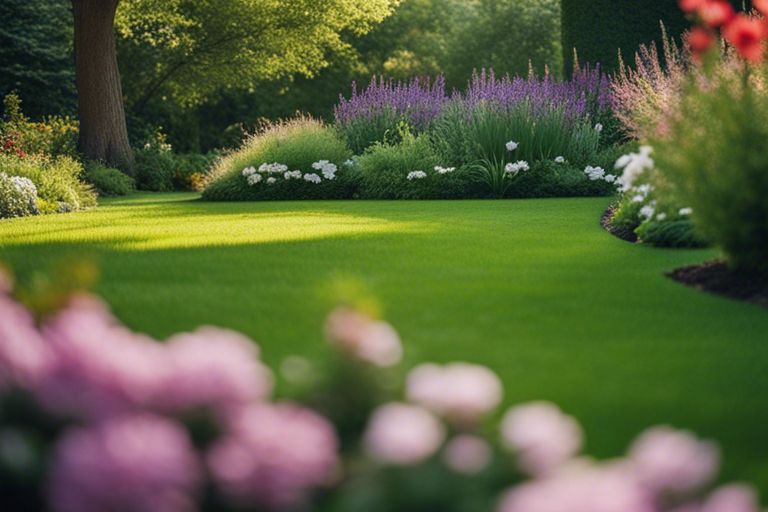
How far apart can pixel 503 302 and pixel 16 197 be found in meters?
9.19

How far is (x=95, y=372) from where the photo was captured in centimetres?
206

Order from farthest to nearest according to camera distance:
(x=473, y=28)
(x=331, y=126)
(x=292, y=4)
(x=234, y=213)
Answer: (x=473, y=28)
(x=292, y=4)
(x=331, y=126)
(x=234, y=213)

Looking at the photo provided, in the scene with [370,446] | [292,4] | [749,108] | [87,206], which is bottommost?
[87,206]

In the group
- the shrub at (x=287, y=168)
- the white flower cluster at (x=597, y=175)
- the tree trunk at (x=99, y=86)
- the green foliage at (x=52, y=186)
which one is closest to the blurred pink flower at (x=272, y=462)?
the green foliage at (x=52, y=186)

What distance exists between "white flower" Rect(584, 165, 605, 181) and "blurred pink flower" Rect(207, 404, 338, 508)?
45.4ft

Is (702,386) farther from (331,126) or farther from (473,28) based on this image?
(473,28)

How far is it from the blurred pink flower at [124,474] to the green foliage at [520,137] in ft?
46.5

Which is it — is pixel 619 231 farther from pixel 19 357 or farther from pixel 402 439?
pixel 402 439

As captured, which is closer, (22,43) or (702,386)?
(702,386)

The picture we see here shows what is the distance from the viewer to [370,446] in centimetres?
181

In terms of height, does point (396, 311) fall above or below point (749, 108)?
below

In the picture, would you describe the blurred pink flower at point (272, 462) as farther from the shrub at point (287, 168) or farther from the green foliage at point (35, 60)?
the green foliage at point (35, 60)

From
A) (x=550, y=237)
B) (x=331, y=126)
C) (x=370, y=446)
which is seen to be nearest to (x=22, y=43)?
(x=331, y=126)

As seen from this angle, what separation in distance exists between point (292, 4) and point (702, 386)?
24.6 meters
